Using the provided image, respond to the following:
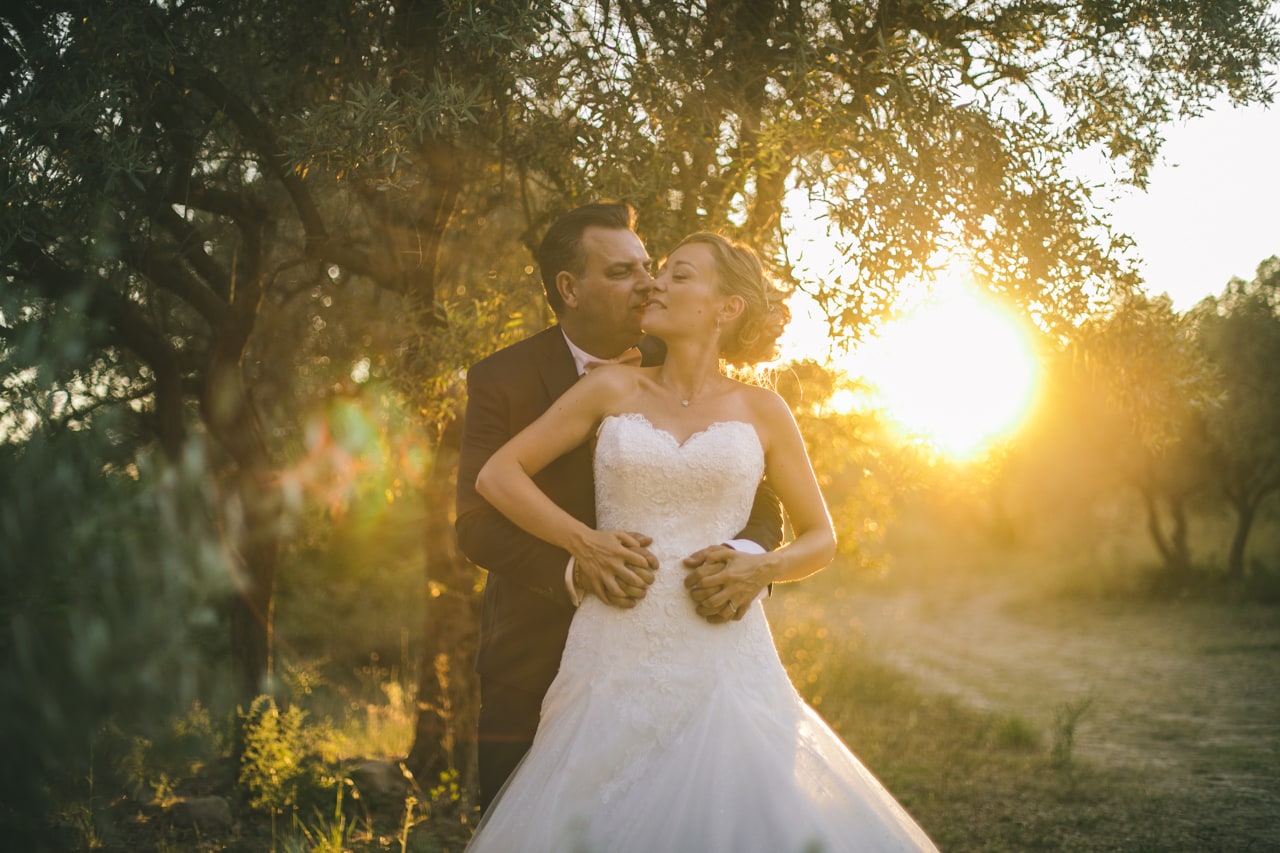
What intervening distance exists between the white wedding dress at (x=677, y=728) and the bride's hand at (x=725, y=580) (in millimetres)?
74

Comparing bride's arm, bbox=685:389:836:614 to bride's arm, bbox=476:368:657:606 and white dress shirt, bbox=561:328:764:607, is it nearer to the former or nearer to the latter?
white dress shirt, bbox=561:328:764:607

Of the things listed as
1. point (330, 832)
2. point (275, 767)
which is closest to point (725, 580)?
point (330, 832)

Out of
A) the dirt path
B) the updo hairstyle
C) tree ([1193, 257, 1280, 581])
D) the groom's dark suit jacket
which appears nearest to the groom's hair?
the groom's dark suit jacket

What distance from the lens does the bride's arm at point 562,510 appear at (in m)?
3.38

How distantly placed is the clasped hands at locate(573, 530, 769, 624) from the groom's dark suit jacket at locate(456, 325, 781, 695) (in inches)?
8.7

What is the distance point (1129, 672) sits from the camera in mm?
15250

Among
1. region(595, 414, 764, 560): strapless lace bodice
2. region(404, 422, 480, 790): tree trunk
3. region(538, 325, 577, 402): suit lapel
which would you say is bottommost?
region(404, 422, 480, 790): tree trunk

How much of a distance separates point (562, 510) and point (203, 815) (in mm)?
3952

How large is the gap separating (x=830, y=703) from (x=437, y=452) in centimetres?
→ 687

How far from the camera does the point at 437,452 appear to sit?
7176 mm

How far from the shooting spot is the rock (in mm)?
5938

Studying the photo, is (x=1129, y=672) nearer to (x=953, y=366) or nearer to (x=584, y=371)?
(x=953, y=366)

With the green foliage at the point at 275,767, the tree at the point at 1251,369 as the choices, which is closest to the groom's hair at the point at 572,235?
the green foliage at the point at 275,767

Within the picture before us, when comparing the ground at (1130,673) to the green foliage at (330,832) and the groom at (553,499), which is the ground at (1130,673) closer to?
the groom at (553,499)
